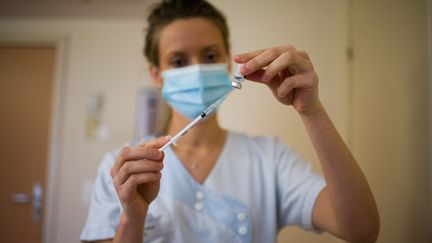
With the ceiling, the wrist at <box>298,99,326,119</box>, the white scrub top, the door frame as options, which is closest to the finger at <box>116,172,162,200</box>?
the white scrub top

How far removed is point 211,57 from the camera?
1.61 feet

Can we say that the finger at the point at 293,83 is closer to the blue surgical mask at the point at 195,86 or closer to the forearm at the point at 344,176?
the forearm at the point at 344,176

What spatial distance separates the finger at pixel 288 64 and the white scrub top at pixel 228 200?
0.22 m

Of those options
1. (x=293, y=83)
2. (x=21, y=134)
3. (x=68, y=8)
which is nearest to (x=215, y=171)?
(x=293, y=83)

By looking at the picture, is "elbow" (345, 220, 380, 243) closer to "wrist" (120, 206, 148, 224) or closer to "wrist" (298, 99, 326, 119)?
"wrist" (298, 99, 326, 119)

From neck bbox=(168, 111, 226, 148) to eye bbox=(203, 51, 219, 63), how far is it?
0.40 feet

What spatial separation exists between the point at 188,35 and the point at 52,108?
0.47 metres

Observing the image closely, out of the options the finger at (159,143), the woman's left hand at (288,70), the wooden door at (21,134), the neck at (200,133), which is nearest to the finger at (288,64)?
the woman's left hand at (288,70)

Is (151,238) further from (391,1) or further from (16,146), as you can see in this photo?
(391,1)

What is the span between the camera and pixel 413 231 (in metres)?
0.30

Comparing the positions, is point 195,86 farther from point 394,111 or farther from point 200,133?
point 394,111

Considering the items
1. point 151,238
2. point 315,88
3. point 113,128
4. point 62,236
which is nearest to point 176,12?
point 315,88

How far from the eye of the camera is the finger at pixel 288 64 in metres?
0.27

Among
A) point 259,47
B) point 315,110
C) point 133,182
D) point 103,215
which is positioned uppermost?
point 259,47
